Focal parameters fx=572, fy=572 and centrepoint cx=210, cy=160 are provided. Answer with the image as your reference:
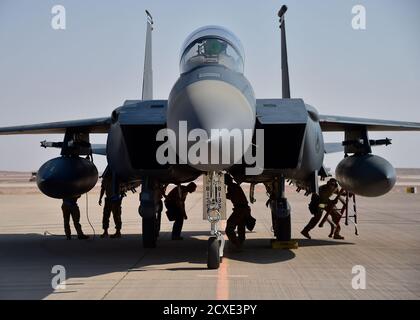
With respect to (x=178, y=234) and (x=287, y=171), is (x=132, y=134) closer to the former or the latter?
(x=287, y=171)

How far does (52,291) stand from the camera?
259 inches

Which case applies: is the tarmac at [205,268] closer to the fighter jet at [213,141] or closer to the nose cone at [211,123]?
the fighter jet at [213,141]

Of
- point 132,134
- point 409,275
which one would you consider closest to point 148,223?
point 132,134

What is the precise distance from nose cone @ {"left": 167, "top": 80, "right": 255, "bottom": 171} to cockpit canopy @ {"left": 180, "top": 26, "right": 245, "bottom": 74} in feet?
3.45

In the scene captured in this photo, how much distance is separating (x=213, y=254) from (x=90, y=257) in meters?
2.58

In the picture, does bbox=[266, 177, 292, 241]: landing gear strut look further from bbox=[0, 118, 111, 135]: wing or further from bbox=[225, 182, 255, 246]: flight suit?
bbox=[0, 118, 111, 135]: wing

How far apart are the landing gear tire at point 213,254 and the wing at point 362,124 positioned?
348cm

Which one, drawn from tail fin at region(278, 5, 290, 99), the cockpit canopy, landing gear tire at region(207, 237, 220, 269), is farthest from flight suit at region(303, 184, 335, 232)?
the cockpit canopy

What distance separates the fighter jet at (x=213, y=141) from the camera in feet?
22.6

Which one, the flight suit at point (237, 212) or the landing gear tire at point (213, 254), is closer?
the landing gear tire at point (213, 254)

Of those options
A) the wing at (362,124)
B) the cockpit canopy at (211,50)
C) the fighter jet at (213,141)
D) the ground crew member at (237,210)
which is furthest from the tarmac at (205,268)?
the cockpit canopy at (211,50)

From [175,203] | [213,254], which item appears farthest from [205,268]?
[175,203]

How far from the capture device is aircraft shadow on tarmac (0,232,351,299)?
7266mm

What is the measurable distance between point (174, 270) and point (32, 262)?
8.40 feet
